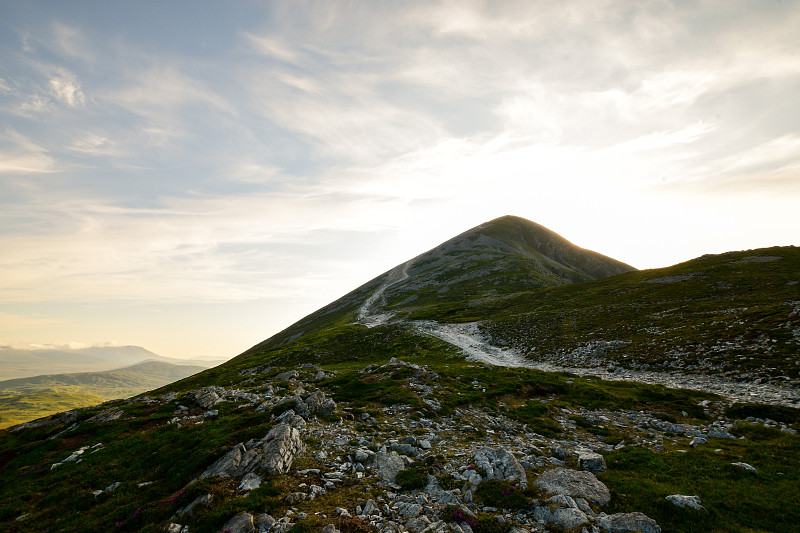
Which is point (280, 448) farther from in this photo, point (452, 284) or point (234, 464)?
point (452, 284)

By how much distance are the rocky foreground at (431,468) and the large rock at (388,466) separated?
0.21ft

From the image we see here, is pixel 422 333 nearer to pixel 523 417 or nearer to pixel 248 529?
pixel 523 417

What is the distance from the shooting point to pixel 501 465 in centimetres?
1512

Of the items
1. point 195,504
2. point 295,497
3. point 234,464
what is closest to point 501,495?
point 295,497

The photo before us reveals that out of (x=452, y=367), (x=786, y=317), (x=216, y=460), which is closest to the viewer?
(x=216, y=460)

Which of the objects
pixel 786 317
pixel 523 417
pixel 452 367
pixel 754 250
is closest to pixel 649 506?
pixel 523 417

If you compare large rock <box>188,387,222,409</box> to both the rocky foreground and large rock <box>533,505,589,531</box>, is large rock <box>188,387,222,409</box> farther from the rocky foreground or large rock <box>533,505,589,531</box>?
large rock <box>533,505,589,531</box>

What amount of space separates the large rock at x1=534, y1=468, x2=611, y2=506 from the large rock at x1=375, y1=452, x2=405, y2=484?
20.5 feet

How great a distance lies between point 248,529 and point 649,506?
14.6 m

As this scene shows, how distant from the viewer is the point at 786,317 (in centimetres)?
3603

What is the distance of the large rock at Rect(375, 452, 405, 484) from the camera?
15.2 m

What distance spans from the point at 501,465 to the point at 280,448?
1097 centimetres

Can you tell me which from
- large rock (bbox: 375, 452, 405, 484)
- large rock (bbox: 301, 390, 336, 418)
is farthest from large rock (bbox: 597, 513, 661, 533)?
large rock (bbox: 301, 390, 336, 418)

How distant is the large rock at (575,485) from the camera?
12817 millimetres
